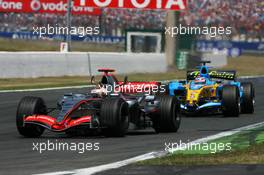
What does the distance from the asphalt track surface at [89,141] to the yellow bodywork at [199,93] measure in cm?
37

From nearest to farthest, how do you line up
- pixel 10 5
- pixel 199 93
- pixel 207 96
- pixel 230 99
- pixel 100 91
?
pixel 100 91
pixel 230 99
pixel 199 93
pixel 207 96
pixel 10 5

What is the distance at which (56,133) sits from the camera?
13.3 m

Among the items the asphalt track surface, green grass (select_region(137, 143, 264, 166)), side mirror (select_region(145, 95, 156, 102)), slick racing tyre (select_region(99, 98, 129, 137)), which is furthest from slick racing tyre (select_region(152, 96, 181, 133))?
green grass (select_region(137, 143, 264, 166))

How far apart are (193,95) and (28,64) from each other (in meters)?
12.3

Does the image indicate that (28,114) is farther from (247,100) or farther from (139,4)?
(139,4)

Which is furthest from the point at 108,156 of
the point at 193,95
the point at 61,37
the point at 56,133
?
the point at 61,37

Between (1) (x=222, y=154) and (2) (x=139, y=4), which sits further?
(2) (x=139, y=4)

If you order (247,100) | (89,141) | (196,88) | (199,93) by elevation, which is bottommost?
(89,141)

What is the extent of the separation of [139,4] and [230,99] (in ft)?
74.9

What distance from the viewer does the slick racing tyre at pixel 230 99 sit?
643 inches

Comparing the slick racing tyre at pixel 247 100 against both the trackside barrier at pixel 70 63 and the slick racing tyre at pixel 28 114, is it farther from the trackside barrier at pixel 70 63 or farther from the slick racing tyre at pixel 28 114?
the trackside barrier at pixel 70 63

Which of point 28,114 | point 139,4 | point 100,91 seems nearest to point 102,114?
point 100,91

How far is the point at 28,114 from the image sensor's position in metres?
12.3

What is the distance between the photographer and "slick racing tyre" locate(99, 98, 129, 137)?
11766 mm
